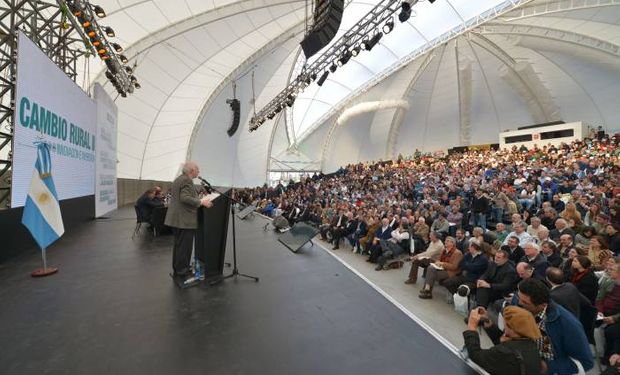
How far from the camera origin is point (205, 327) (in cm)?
213

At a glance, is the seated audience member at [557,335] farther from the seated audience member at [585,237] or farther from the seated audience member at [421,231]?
the seated audience member at [421,231]

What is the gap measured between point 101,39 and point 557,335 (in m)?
11.1

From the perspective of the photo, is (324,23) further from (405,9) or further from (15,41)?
(15,41)

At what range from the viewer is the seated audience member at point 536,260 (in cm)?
372

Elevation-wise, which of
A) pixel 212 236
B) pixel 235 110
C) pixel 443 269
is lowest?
pixel 443 269

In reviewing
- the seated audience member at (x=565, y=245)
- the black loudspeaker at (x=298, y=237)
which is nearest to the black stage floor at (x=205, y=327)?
the black loudspeaker at (x=298, y=237)

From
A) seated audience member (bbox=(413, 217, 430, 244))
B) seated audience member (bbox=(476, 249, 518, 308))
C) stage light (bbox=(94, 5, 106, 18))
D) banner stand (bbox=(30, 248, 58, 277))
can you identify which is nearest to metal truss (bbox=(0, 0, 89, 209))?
stage light (bbox=(94, 5, 106, 18))

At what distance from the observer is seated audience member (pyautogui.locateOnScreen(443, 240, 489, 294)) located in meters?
4.25

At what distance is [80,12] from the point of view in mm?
6770

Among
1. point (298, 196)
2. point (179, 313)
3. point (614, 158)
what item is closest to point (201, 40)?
point (298, 196)

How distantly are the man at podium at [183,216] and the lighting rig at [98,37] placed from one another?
21.7 feet

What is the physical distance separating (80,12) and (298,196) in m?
10.8

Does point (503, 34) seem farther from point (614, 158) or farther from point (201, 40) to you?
point (201, 40)

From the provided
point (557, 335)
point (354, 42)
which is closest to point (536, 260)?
point (557, 335)
